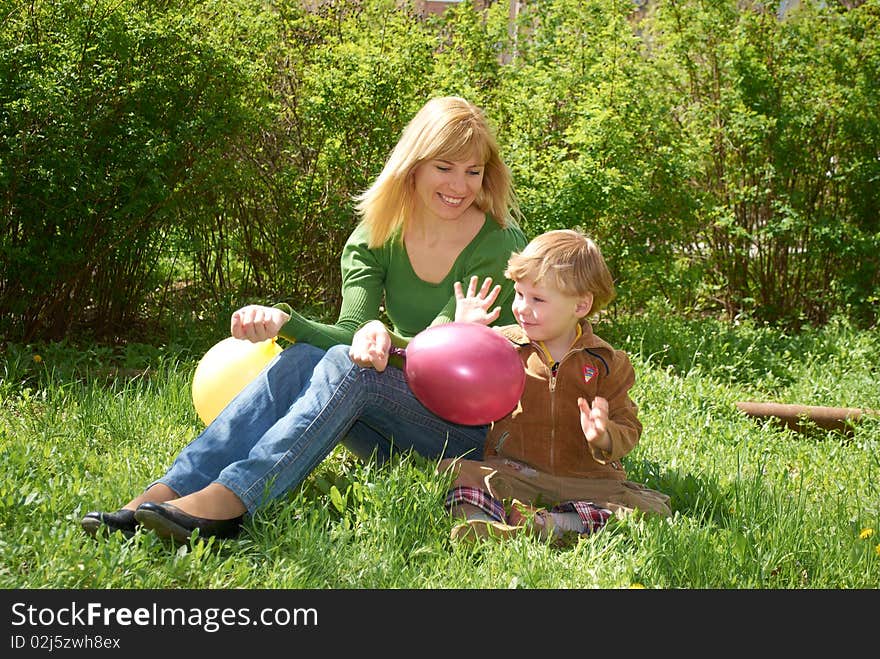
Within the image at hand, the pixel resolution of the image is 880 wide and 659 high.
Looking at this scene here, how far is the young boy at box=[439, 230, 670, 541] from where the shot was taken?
3197 millimetres

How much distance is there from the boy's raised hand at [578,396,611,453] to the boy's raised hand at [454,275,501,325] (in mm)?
489

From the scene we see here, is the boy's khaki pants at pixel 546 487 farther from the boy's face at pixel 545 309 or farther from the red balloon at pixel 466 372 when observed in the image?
the boy's face at pixel 545 309

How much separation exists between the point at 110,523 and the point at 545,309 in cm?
144

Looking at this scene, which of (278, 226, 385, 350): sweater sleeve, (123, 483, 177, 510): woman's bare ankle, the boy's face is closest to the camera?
(123, 483, 177, 510): woman's bare ankle

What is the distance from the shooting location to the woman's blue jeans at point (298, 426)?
9.69 feet

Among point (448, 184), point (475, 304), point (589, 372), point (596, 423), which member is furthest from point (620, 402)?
point (448, 184)

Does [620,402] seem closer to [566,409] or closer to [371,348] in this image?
[566,409]

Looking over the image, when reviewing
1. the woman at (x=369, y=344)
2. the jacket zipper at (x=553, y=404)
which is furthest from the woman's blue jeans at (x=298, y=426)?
the jacket zipper at (x=553, y=404)

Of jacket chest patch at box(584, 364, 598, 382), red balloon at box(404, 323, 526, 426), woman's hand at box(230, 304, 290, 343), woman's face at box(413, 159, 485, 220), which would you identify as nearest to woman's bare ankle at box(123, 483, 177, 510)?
woman's hand at box(230, 304, 290, 343)

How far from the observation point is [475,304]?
137 inches

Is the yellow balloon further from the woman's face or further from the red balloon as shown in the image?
the woman's face

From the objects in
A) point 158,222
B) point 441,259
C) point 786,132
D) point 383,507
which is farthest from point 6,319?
point 786,132

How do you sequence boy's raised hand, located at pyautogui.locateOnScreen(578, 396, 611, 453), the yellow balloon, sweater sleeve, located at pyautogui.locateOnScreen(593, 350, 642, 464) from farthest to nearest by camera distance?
the yellow balloon → sweater sleeve, located at pyautogui.locateOnScreen(593, 350, 642, 464) → boy's raised hand, located at pyautogui.locateOnScreen(578, 396, 611, 453)

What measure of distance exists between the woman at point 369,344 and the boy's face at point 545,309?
1.24 ft
